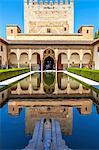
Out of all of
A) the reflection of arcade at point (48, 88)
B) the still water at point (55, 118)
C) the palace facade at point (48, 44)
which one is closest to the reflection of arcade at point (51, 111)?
the still water at point (55, 118)

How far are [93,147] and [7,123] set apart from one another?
225cm

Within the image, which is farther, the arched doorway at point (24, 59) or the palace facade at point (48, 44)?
the arched doorway at point (24, 59)

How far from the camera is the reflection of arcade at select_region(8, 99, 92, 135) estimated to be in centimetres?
513

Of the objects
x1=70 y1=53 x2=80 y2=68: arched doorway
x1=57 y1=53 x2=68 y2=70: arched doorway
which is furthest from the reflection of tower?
x1=57 y1=53 x2=68 y2=70: arched doorway

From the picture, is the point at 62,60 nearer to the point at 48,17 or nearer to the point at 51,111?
the point at 48,17

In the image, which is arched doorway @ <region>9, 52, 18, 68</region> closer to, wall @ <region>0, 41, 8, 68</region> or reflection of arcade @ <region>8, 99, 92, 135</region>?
wall @ <region>0, 41, 8, 68</region>

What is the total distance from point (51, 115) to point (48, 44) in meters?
28.9

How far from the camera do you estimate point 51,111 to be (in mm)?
6445

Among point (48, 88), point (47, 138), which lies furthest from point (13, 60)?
point (47, 138)

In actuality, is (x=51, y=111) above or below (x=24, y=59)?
below

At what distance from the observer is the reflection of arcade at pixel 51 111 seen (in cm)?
513

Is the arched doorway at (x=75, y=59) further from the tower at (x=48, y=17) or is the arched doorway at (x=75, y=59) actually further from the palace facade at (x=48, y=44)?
the tower at (x=48, y=17)

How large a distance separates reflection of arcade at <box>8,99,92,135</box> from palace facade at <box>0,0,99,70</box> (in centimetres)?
2352

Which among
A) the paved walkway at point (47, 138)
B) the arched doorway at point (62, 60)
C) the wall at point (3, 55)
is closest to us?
the paved walkway at point (47, 138)
